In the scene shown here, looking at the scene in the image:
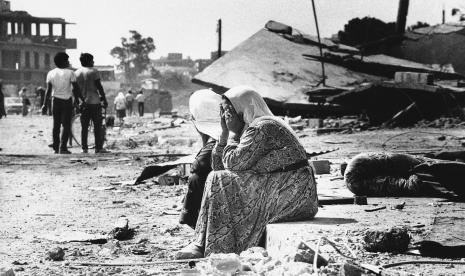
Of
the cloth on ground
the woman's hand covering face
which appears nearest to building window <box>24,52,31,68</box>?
the cloth on ground

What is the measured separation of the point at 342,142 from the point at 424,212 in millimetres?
7096

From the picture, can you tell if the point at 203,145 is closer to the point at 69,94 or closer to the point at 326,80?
the point at 69,94

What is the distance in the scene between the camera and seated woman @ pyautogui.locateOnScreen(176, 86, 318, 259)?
5141 mm

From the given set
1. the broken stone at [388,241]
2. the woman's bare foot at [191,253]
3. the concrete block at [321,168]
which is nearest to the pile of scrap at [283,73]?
the concrete block at [321,168]

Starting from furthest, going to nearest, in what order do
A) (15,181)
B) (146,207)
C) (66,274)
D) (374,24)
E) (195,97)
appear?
(374,24) < (15,181) < (146,207) < (195,97) < (66,274)

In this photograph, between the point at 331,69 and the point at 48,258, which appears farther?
the point at 331,69

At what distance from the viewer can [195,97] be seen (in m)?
7.15

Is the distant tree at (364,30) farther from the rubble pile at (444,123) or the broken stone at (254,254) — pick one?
the broken stone at (254,254)

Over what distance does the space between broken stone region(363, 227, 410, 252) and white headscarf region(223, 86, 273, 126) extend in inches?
54.1

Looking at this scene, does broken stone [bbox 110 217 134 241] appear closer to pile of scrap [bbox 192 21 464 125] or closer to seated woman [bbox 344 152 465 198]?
seated woman [bbox 344 152 465 198]

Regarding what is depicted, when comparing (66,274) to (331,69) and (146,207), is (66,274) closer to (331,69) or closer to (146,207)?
(146,207)

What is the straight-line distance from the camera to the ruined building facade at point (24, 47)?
6888 centimetres

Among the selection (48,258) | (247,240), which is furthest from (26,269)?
(247,240)

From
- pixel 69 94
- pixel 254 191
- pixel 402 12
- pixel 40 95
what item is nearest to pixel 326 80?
pixel 402 12
